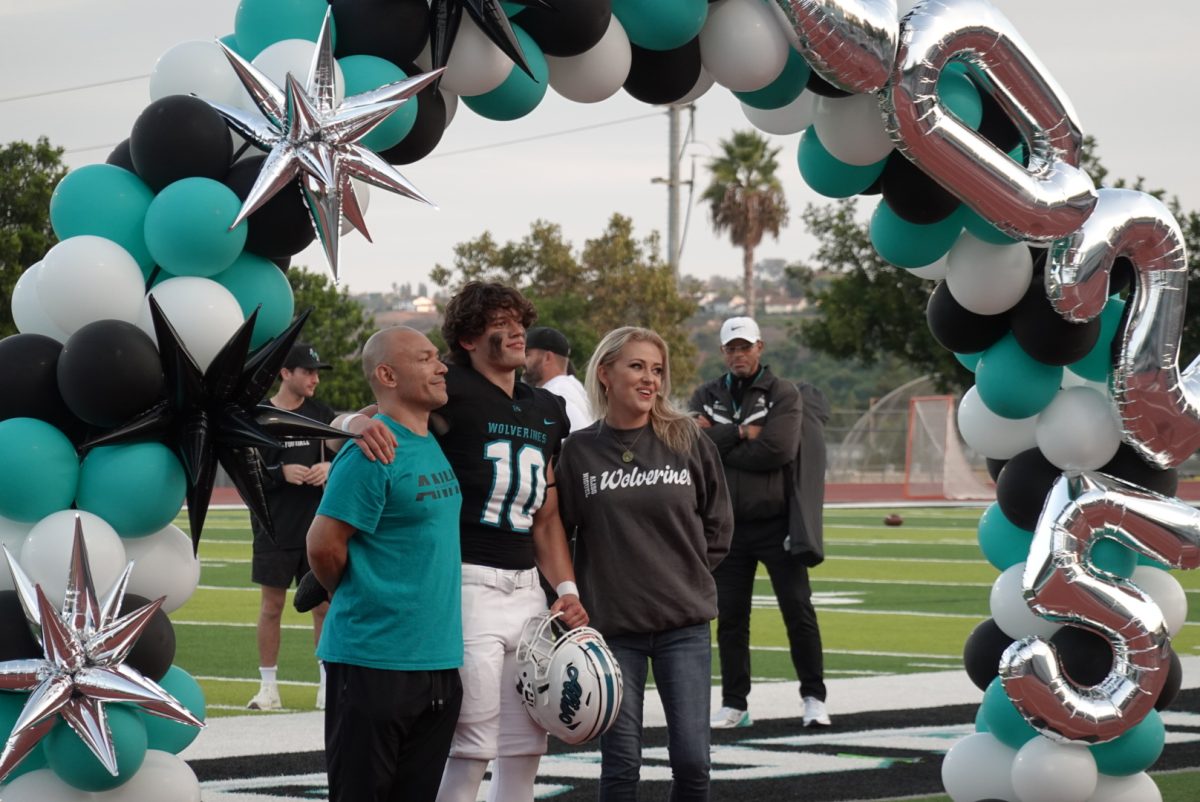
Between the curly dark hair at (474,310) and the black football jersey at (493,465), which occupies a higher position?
the curly dark hair at (474,310)

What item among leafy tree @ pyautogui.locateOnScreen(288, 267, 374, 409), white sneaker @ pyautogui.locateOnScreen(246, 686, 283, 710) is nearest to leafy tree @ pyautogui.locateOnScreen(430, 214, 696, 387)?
leafy tree @ pyautogui.locateOnScreen(288, 267, 374, 409)

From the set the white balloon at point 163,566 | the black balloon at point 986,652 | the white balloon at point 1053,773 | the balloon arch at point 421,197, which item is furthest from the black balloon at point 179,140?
the white balloon at point 1053,773

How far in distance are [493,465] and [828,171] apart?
1.85 m

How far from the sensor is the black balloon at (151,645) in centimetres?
451

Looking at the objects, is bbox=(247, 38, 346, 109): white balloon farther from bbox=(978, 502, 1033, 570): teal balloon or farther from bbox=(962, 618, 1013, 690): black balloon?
bbox=(962, 618, 1013, 690): black balloon

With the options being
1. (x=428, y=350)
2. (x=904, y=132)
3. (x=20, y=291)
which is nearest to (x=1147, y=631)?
(x=904, y=132)

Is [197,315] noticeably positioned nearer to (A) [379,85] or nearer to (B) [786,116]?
(A) [379,85]

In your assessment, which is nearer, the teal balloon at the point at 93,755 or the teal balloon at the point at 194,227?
the teal balloon at the point at 93,755

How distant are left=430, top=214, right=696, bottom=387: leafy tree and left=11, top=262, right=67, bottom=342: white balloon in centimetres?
3566

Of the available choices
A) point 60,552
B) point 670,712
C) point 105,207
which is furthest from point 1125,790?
point 105,207

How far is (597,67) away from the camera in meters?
5.39

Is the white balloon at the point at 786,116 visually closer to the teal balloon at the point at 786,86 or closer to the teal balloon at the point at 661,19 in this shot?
the teal balloon at the point at 786,86

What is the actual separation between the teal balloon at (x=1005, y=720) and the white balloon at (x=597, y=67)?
2609mm

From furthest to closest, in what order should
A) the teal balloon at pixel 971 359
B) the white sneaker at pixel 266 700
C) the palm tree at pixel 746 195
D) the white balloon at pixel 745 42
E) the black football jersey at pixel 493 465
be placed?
the palm tree at pixel 746 195, the white sneaker at pixel 266 700, the teal balloon at pixel 971 359, the white balloon at pixel 745 42, the black football jersey at pixel 493 465
